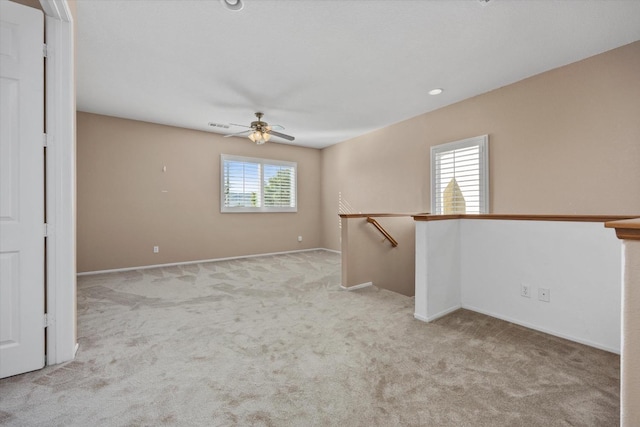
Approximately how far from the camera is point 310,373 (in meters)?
1.80

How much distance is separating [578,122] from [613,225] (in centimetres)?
311

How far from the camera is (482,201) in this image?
3.92m

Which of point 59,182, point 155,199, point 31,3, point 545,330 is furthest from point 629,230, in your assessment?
point 155,199

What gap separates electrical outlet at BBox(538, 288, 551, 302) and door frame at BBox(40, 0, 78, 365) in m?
3.83

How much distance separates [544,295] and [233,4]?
12.0 feet

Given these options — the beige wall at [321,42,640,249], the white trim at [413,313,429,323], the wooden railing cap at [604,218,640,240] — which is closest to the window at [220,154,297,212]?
the beige wall at [321,42,640,249]

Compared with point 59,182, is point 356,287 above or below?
below

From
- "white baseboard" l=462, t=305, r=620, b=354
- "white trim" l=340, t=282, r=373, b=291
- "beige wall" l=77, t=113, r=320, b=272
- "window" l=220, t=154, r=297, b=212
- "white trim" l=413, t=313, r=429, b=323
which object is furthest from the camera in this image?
"window" l=220, t=154, r=297, b=212

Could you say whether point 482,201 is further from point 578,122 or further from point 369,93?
point 369,93

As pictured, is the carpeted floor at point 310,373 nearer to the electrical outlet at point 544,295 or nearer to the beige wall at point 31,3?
the electrical outlet at point 544,295

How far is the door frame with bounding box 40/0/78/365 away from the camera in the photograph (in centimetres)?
187

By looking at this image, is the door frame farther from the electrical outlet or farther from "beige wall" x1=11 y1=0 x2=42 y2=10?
the electrical outlet

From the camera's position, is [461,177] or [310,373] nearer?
[310,373]

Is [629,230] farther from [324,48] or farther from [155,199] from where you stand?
[155,199]
